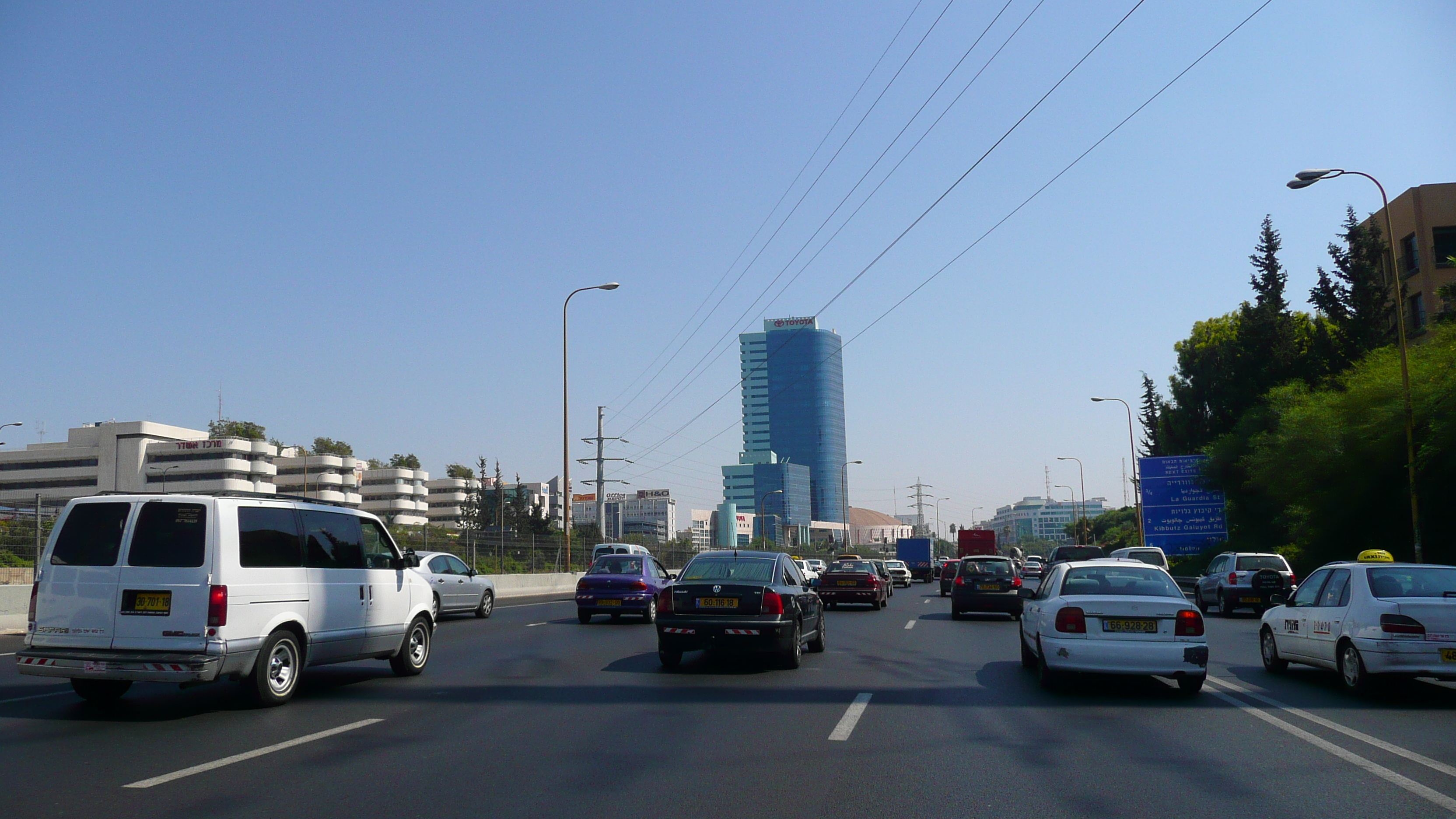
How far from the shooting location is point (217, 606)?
9234mm

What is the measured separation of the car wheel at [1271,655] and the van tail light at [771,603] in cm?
624

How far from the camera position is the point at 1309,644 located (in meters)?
12.1

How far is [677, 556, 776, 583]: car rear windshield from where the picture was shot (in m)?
14.0

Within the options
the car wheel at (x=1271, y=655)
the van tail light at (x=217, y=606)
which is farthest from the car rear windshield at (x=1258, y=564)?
the van tail light at (x=217, y=606)

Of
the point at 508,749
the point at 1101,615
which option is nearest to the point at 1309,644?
the point at 1101,615

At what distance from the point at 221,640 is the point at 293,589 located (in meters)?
1.08

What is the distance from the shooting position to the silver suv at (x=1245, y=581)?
25.5 metres

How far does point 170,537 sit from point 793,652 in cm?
756

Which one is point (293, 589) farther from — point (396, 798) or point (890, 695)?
point (890, 695)

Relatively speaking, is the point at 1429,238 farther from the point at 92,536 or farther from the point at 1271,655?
the point at 92,536

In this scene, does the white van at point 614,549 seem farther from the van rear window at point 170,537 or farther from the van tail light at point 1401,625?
the van tail light at point 1401,625

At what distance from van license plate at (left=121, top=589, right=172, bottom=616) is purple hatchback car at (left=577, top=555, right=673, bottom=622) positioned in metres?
13.0

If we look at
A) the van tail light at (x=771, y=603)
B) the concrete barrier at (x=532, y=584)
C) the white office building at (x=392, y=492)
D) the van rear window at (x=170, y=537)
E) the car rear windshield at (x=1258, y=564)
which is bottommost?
the concrete barrier at (x=532, y=584)

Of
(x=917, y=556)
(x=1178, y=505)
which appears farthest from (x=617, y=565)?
(x=917, y=556)
